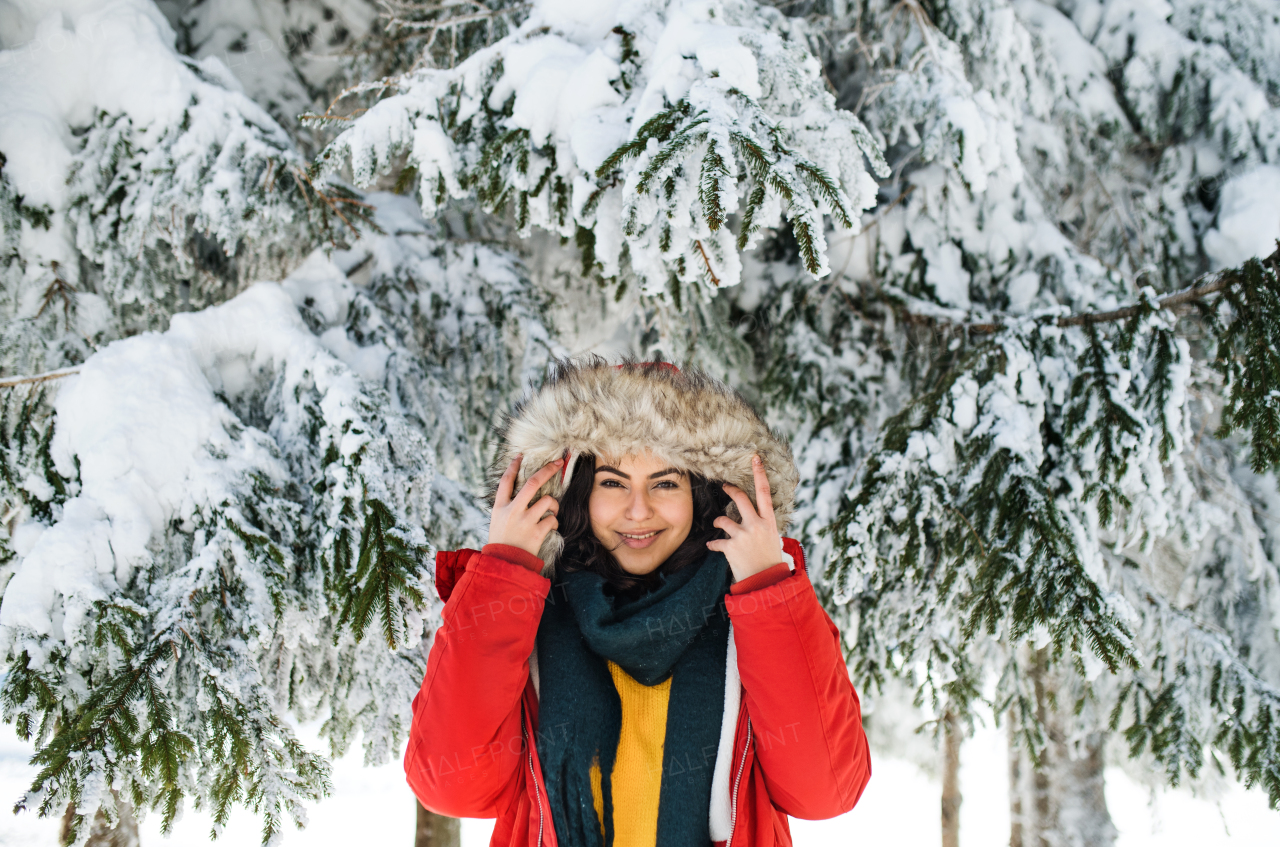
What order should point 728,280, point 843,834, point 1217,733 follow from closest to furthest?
point 728,280 → point 1217,733 → point 843,834

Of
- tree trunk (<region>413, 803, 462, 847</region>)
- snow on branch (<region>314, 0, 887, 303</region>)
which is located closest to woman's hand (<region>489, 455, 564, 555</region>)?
snow on branch (<region>314, 0, 887, 303</region>)

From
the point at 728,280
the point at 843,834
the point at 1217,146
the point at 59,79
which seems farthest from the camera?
the point at 843,834

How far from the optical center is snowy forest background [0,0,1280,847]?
1976mm

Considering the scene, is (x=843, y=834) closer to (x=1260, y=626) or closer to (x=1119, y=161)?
(x=1260, y=626)

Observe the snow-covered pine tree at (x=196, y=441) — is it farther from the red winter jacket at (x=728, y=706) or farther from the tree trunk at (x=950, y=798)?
the tree trunk at (x=950, y=798)

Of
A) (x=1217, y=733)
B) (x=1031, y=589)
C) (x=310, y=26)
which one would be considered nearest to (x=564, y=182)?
(x=1031, y=589)

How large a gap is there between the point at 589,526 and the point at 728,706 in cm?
67

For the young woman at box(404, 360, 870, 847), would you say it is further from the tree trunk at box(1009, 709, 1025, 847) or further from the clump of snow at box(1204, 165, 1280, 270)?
the tree trunk at box(1009, 709, 1025, 847)

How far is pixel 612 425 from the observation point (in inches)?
73.7

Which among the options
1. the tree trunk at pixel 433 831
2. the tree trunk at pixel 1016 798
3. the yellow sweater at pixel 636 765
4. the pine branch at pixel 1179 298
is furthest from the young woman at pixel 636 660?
the tree trunk at pixel 1016 798

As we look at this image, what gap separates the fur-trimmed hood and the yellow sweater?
44 centimetres

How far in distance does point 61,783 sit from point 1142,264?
5.37m

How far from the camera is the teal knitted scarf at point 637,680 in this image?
1.60 metres

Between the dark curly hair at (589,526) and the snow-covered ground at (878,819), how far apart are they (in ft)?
14.2
